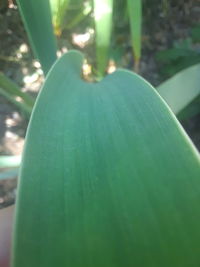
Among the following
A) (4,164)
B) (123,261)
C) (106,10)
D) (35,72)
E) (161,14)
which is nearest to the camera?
(123,261)

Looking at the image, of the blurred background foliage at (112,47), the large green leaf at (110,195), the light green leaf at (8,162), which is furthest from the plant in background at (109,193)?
the blurred background foliage at (112,47)

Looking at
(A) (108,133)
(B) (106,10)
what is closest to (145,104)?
(A) (108,133)

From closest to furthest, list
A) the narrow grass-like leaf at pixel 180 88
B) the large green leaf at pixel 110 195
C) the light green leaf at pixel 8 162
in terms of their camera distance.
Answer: the large green leaf at pixel 110 195, the light green leaf at pixel 8 162, the narrow grass-like leaf at pixel 180 88

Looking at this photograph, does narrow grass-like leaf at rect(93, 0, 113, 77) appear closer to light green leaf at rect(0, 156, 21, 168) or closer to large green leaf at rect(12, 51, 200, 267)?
light green leaf at rect(0, 156, 21, 168)

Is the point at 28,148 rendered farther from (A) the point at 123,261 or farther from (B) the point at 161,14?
(B) the point at 161,14

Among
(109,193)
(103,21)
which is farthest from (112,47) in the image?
(109,193)

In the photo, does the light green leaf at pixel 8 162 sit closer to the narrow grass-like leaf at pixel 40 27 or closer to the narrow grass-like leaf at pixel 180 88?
the narrow grass-like leaf at pixel 40 27
